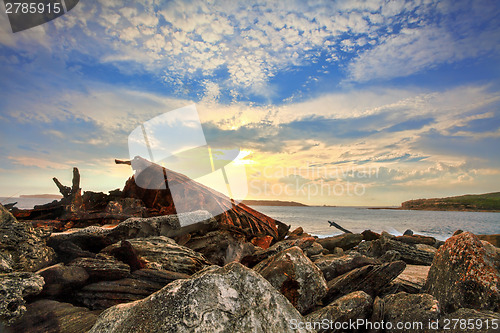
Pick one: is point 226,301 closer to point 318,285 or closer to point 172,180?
point 318,285

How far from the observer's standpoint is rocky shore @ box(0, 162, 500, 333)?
6.28ft

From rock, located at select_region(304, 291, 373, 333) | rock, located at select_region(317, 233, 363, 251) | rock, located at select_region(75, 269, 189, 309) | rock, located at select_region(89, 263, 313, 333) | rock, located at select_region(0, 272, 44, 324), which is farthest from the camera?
rock, located at select_region(317, 233, 363, 251)

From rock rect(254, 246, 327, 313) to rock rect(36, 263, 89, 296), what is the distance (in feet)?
7.34

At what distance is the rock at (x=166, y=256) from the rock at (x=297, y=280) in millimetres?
1173

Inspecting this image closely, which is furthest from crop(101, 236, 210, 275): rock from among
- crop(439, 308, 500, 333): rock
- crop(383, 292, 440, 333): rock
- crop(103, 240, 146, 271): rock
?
crop(439, 308, 500, 333): rock

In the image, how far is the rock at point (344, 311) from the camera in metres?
3.04

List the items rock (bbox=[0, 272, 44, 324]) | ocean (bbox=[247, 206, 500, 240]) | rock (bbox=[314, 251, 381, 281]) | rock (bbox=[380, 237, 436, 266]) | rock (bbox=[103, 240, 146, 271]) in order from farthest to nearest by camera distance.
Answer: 1. ocean (bbox=[247, 206, 500, 240])
2. rock (bbox=[380, 237, 436, 266])
3. rock (bbox=[314, 251, 381, 281])
4. rock (bbox=[103, 240, 146, 271])
5. rock (bbox=[0, 272, 44, 324])

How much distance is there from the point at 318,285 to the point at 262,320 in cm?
200

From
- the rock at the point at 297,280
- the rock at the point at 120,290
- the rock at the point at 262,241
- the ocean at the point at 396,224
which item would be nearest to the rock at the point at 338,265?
the rock at the point at 297,280

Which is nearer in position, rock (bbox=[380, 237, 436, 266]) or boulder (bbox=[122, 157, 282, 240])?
boulder (bbox=[122, 157, 282, 240])

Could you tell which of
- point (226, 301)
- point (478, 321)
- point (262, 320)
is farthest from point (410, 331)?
point (226, 301)

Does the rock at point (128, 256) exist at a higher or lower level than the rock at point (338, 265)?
higher

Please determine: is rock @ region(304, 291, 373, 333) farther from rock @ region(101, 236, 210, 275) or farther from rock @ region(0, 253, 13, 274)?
rock @ region(0, 253, 13, 274)

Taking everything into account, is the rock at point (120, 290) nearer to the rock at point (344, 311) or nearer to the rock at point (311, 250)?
the rock at point (344, 311)
